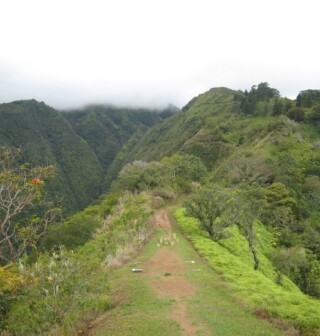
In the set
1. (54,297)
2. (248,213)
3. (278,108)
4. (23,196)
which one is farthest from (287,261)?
(278,108)

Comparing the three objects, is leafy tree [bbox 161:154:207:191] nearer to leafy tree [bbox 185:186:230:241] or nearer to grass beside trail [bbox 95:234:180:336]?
leafy tree [bbox 185:186:230:241]

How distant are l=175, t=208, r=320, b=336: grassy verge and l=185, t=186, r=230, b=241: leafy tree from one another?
30.1 inches

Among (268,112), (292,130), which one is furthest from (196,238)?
(268,112)

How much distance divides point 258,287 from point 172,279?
3.88 m

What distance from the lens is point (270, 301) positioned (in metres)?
16.9

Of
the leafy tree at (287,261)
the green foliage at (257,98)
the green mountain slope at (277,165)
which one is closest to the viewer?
the leafy tree at (287,261)

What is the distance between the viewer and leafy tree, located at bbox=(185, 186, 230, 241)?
32656mm

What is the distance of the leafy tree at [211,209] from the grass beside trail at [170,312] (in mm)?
11095

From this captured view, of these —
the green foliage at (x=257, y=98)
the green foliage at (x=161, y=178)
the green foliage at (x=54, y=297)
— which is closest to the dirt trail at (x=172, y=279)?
the green foliage at (x=54, y=297)

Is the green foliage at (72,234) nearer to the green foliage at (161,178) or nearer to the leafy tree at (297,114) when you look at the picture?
the green foliage at (161,178)

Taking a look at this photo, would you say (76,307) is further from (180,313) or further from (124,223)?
(124,223)

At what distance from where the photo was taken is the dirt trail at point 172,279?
49.6ft

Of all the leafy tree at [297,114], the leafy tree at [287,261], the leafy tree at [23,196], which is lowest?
the leafy tree at [287,261]

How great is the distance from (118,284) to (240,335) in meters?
8.25
